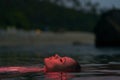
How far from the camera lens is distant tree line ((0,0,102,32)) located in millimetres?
106562

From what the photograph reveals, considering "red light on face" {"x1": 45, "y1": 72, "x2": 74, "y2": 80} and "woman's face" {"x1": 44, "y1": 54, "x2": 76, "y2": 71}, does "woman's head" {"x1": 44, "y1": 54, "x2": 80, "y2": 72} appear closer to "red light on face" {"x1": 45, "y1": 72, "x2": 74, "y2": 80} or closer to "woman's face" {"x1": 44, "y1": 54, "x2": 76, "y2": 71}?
"woman's face" {"x1": 44, "y1": 54, "x2": 76, "y2": 71}

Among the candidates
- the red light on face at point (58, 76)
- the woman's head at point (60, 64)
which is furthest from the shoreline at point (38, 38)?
the red light on face at point (58, 76)

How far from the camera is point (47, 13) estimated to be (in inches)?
5089

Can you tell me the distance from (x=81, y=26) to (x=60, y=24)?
11446 mm

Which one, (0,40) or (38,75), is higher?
(0,40)

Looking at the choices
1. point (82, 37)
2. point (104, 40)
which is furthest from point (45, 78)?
point (82, 37)

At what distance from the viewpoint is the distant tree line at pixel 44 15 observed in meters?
107

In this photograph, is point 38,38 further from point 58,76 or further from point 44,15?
point 58,76

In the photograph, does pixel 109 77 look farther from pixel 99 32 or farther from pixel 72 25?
pixel 72 25

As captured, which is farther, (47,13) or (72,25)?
(72,25)

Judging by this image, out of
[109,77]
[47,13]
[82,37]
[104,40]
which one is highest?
[47,13]

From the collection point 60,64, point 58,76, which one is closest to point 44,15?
point 60,64

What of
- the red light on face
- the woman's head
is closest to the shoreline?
the woman's head

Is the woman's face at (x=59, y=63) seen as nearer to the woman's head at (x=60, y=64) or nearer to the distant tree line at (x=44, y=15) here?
the woman's head at (x=60, y=64)
